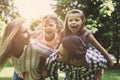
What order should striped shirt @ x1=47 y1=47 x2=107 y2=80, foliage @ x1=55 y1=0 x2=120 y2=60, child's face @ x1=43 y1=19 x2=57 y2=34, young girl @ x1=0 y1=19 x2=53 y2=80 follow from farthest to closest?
foliage @ x1=55 y1=0 x2=120 y2=60
child's face @ x1=43 y1=19 x2=57 y2=34
young girl @ x1=0 y1=19 x2=53 y2=80
striped shirt @ x1=47 y1=47 x2=107 y2=80

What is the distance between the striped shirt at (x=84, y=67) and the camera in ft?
12.6

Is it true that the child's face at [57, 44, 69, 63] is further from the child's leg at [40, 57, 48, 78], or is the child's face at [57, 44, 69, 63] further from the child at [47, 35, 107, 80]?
the child's leg at [40, 57, 48, 78]

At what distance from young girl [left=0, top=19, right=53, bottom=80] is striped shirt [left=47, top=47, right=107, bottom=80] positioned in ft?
0.87

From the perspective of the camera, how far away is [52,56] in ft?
12.7

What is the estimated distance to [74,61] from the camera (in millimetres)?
3705

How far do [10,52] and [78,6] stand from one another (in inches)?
739

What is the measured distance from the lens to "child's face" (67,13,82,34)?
390 cm

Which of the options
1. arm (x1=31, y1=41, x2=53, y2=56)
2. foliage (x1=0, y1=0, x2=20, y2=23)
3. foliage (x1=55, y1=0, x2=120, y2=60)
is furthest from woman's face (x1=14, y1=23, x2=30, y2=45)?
foliage (x1=0, y1=0, x2=20, y2=23)

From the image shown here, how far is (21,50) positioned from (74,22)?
2.72ft

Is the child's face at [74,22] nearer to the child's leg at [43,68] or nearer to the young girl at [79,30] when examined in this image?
the young girl at [79,30]

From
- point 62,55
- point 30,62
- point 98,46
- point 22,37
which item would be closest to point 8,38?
point 22,37

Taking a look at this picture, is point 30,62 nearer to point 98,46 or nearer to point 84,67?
point 84,67

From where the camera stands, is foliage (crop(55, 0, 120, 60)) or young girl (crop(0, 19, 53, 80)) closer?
young girl (crop(0, 19, 53, 80))

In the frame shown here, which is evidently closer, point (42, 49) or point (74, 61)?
point (74, 61)
